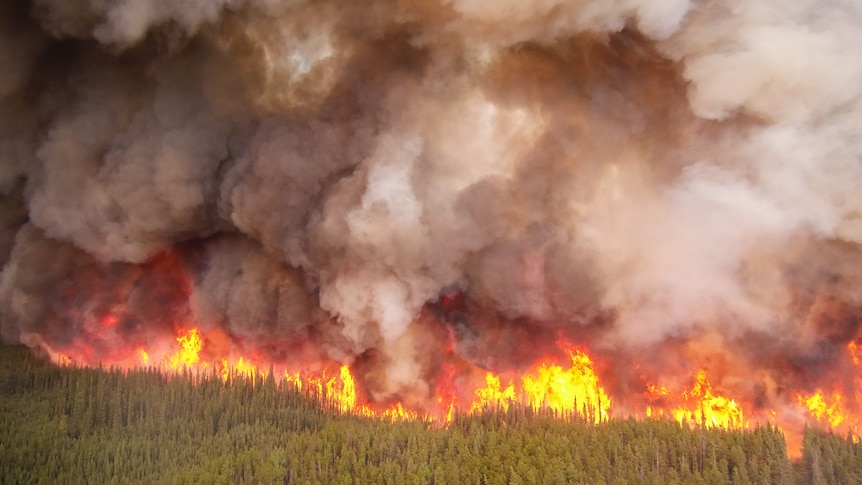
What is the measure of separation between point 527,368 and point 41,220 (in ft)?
99.9

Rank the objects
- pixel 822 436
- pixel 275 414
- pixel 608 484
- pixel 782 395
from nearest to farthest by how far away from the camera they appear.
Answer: pixel 608 484 → pixel 822 436 → pixel 782 395 → pixel 275 414

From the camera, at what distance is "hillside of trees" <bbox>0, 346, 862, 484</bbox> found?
93.4 ft

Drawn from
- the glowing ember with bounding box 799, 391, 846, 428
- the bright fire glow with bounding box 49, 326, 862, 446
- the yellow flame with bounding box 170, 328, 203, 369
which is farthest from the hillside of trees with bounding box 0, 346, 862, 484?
the yellow flame with bounding box 170, 328, 203, 369

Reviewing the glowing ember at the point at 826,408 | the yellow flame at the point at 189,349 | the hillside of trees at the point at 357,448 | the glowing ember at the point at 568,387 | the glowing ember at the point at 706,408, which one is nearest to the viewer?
the hillside of trees at the point at 357,448

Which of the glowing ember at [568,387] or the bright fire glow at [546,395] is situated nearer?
the bright fire glow at [546,395]

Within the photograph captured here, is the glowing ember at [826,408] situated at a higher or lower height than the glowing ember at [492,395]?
lower

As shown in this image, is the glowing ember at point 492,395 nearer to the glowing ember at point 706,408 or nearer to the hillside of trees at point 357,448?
the hillside of trees at point 357,448

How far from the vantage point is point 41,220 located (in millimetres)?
43781

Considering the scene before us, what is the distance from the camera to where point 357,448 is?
3106 centimetres

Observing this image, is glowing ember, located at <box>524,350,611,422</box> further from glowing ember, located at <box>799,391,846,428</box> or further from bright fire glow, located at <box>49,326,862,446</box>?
glowing ember, located at <box>799,391,846,428</box>

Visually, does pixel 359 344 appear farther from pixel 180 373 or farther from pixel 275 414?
pixel 180 373

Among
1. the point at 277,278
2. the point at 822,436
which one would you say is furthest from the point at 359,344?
the point at 822,436

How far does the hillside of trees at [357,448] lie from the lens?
1121 inches

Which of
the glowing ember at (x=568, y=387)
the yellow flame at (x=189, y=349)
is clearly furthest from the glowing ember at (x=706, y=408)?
the yellow flame at (x=189, y=349)
